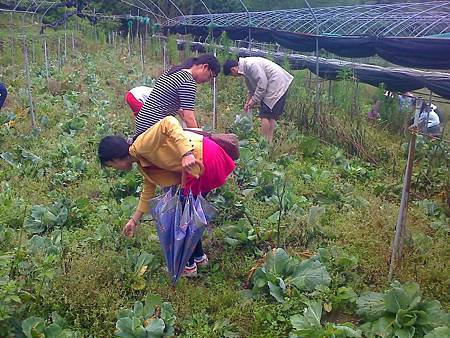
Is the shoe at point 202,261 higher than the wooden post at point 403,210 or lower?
lower

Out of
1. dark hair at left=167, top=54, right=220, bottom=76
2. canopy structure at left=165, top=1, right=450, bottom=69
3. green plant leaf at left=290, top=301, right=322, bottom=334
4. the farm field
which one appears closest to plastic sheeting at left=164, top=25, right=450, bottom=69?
canopy structure at left=165, top=1, right=450, bottom=69

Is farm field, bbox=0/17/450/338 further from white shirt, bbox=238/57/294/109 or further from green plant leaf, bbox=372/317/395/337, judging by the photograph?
white shirt, bbox=238/57/294/109

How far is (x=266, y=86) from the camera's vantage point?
654 cm

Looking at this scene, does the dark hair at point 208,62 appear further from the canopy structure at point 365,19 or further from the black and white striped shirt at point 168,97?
the canopy structure at point 365,19

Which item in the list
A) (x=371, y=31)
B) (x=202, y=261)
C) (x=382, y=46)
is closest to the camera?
(x=202, y=261)

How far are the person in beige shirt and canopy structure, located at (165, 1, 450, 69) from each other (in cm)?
234

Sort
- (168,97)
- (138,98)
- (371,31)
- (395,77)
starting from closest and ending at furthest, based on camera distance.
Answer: (168,97)
(138,98)
(395,77)
(371,31)

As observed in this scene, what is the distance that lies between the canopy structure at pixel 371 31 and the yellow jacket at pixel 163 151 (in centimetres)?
537

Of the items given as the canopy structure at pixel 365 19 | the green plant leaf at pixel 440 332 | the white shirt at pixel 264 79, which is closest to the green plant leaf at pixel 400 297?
the green plant leaf at pixel 440 332

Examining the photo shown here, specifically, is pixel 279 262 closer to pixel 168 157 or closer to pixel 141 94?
pixel 168 157

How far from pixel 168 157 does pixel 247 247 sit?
3.56 ft

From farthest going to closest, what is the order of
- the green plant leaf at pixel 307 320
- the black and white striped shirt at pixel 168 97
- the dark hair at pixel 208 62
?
the black and white striped shirt at pixel 168 97 < the dark hair at pixel 208 62 < the green plant leaf at pixel 307 320

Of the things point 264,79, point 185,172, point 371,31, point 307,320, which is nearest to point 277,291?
point 307,320

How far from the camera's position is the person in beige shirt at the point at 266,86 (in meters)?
6.48
